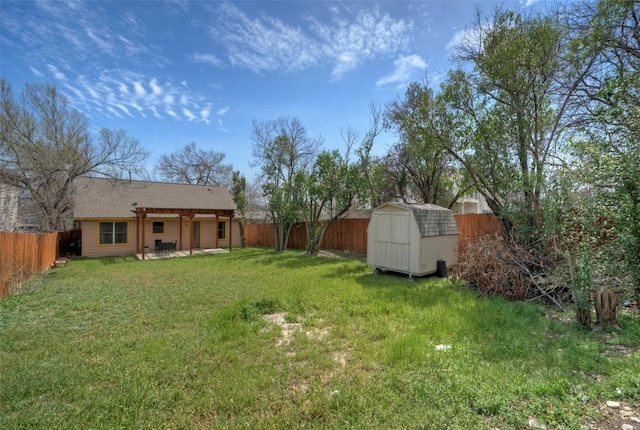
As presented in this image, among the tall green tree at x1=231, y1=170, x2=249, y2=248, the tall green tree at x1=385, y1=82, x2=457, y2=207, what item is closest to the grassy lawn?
the tall green tree at x1=385, y1=82, x2=457, y2=207

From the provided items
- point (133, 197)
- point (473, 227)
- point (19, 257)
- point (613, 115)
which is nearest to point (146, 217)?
point (133, 197)

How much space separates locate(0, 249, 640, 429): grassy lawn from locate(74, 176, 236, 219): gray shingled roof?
10.3m

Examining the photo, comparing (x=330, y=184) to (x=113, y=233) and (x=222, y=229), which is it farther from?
(x=113, y=233)

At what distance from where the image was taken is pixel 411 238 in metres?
8.84

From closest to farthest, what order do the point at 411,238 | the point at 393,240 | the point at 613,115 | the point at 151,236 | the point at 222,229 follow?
the point at 613,115, the point at 411,238, the point at 393,240, the point at 151,236, the point at 222,229

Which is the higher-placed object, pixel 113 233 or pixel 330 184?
pixel 330 184

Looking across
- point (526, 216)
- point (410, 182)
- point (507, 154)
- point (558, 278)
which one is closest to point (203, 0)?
point (507, 154)

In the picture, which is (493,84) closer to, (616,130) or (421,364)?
(616,130)

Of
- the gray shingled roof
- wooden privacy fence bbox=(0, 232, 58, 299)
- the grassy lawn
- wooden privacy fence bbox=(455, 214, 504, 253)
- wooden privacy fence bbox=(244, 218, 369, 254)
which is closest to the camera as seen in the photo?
the grassy lawn

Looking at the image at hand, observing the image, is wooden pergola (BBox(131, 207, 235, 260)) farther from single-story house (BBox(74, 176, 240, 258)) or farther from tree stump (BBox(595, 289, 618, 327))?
tree stump (BBox(595, 289, 618, 327))

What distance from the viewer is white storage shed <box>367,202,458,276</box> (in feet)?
28.8

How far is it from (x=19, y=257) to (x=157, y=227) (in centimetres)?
1007

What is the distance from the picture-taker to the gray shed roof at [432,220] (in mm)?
8805

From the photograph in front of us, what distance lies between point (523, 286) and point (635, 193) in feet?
8.58
